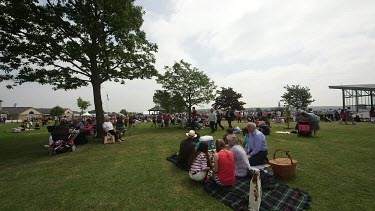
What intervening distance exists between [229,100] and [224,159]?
48.1m

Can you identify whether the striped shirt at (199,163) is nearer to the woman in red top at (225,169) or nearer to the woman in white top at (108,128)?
the woman in red top at (225,169)

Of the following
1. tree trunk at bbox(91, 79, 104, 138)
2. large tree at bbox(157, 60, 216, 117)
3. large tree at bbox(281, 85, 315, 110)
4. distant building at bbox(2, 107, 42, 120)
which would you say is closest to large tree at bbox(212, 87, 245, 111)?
large tree at bbox(281, 85, 315, 110)

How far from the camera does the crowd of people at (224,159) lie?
4.63m

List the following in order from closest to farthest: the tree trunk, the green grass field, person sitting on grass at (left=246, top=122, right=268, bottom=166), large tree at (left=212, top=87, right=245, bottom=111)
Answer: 1. the green grass field
2. person sitting on grass at (left=246, top=122, right=268, bottom=166)
3. the tree trunk
4. large tree at (left=212, top=87, right=245, bottom=111)

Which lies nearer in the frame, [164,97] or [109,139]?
[109,139]

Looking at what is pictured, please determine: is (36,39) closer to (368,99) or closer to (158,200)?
(158,200)

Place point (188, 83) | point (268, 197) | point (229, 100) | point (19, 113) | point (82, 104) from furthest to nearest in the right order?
point (19, 113), point (82, 104), point (229, 100), point (188, 83), point (268, 197)

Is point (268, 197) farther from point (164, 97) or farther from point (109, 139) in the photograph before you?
point (164, 97)

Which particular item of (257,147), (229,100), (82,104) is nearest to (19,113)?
(82,104)

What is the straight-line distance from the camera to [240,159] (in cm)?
520

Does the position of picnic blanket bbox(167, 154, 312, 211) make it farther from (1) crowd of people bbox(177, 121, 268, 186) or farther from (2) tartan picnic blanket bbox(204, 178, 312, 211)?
(1) crowd of people bbox(177, 121, 268, 186)

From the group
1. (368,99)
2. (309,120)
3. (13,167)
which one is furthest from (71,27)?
(368,99)

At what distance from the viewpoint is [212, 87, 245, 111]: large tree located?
51219 mm

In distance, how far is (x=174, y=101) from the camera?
20.2m
